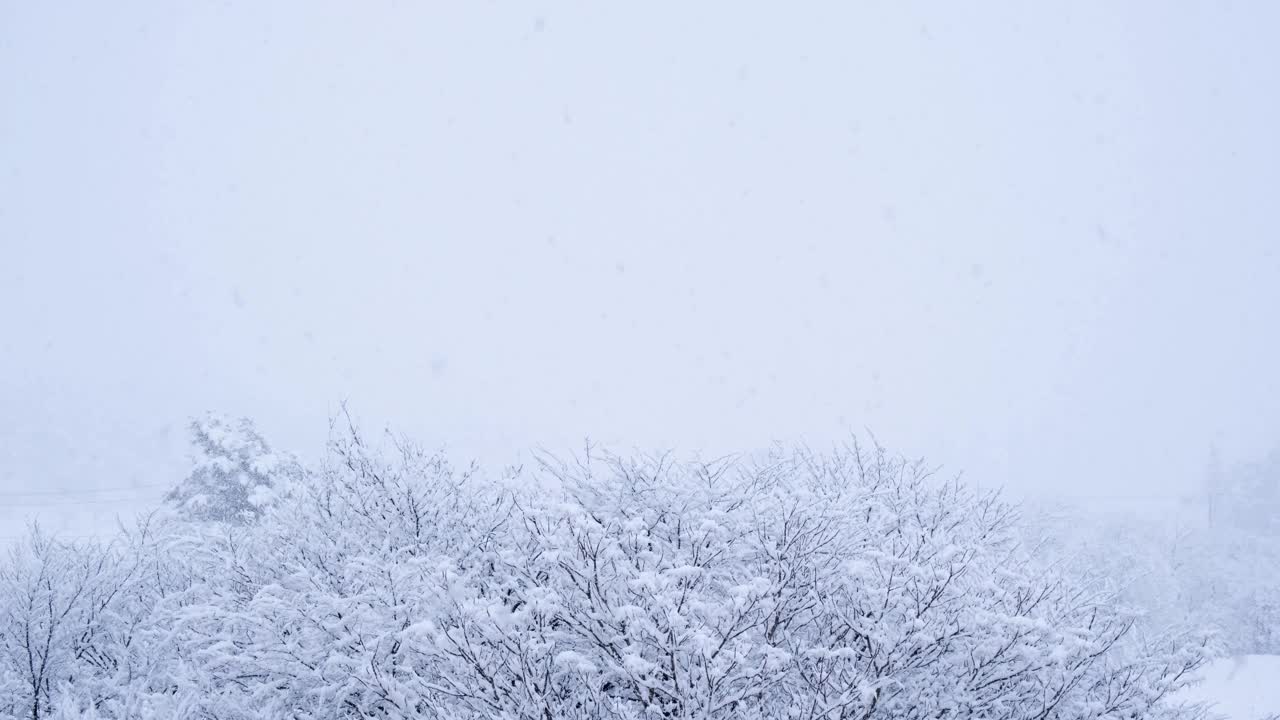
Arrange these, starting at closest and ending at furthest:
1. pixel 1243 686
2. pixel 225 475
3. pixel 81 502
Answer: pixel 1243 686 → pixel 225 475 → pixel 81 502

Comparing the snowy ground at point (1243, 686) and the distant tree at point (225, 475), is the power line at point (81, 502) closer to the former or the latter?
the distant tree at point (225, 475)

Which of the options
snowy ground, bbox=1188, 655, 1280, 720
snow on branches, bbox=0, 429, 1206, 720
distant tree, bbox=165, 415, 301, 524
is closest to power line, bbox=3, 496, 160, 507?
distant tree, bbox=165, 415, 301, 524

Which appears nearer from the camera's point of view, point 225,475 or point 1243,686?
point 1243,686

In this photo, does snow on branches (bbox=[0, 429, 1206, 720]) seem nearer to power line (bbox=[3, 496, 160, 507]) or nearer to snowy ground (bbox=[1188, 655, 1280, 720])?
snowy ground (bbox=[1188, 655, 1280, 720])

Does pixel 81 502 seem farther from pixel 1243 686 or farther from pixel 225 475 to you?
pixel 1243 686

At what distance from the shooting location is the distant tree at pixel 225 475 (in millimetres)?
25594

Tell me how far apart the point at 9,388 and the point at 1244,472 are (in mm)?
111782

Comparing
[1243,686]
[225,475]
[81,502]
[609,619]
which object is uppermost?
[81,502]

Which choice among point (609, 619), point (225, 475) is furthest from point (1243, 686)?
point (225, 475)

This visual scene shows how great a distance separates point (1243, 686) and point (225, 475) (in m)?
Result: 32.4

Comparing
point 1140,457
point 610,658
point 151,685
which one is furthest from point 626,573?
point 1140,457

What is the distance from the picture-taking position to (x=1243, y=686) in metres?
25.6

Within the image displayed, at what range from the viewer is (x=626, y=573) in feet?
26.8

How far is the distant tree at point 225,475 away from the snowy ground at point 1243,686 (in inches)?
1101
